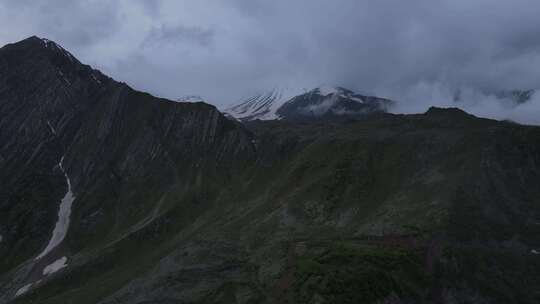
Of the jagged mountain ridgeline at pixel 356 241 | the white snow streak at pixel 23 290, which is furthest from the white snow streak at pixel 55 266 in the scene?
the white snow streak at pixel 23 290

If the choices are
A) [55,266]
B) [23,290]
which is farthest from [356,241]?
[55,266]

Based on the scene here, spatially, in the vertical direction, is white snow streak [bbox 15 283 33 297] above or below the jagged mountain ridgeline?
below

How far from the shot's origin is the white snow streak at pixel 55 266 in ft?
618

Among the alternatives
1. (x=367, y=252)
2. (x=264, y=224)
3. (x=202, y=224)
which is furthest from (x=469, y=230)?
(x=202, y=224)

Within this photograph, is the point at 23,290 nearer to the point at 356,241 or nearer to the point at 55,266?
the point at 55,266

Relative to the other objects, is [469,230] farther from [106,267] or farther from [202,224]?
[106,267]

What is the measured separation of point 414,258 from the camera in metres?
124

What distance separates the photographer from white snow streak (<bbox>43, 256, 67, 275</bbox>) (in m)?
188

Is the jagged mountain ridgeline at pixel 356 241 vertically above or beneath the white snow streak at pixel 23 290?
above

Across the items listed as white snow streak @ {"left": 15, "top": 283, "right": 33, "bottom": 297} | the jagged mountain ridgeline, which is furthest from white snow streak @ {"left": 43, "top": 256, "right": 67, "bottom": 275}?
white snow streak @ {"left": 15, "top": 283, "right": 33, "bottom": 297}

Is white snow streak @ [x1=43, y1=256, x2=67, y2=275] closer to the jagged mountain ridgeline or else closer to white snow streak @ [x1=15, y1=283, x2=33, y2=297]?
the jagged mountain ridgeline

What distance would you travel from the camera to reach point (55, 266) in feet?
632

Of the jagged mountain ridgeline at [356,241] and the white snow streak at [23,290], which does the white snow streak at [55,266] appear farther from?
the white snow streak at [23,290]

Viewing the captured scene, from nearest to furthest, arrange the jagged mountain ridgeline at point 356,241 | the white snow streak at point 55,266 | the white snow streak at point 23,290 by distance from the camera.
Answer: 1. the jagged mountain ridgeline at point 356,241
2. the white snow streak at point 23,290
3. the white snow streak at point 55,266
